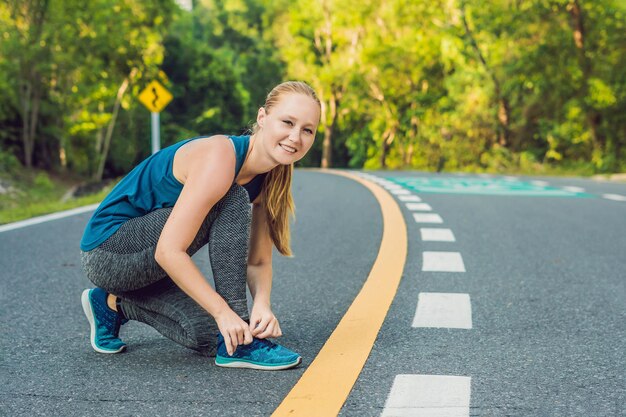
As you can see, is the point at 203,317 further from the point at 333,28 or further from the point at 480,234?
the point at 333,28

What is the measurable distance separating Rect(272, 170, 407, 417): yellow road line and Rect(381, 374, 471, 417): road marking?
0.17 meters

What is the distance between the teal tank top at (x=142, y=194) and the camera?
388cm

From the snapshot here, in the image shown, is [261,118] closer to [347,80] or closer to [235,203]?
[235,203]

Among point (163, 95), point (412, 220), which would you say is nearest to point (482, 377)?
point (412, 220)

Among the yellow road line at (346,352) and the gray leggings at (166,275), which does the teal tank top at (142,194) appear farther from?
the yellow road line at (346,352)

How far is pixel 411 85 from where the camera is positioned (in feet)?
162

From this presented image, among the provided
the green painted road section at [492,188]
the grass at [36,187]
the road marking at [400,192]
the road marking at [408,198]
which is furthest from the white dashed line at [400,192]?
the grass at [36,187]

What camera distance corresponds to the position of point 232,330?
3.52 metres

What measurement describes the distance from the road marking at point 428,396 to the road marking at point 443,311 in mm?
996

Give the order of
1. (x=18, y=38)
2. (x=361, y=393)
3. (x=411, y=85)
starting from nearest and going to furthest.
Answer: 1. (x=361, y=393)
2. (x=18, y=38)
3. (x=411, y=85)

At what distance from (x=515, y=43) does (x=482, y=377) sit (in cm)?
3146

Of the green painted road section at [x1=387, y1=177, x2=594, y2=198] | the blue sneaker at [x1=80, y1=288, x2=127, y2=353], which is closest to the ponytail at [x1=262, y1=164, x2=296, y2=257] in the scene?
the blue sneaker at [x1=80, y1=288, x2=127, y2=353]

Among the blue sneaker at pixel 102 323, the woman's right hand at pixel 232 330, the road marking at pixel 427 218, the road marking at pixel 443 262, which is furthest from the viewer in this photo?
the road marking at pixel 427 218

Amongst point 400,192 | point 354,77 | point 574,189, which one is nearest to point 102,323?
point 400,192
